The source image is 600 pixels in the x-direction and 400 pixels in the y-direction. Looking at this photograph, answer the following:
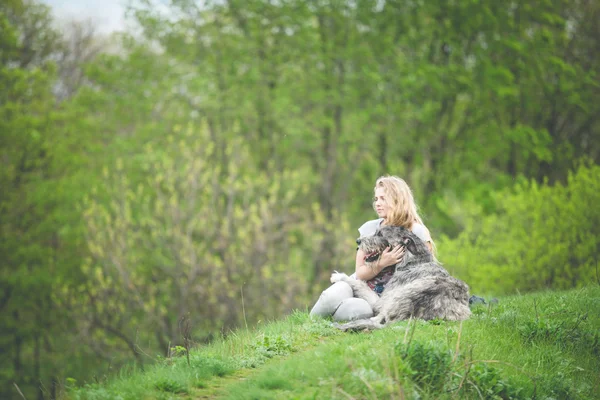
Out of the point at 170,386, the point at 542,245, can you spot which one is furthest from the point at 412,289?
the point at 542,245

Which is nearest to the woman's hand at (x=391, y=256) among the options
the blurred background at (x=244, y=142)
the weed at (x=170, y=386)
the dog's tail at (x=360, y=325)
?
the dog's tail at (x=360, y=325)

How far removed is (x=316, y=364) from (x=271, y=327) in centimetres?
207

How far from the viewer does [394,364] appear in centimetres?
466

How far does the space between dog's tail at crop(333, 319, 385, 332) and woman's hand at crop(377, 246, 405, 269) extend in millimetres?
685

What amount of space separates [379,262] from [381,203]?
0.72 metres

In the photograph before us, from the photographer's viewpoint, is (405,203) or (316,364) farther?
(405,203)

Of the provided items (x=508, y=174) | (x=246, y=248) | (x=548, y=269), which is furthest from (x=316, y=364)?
(x=508, y=174)

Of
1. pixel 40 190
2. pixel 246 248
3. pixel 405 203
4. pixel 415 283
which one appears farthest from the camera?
pixel 40 190

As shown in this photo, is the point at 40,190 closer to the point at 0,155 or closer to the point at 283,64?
the point at 0,155

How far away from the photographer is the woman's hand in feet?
21.9

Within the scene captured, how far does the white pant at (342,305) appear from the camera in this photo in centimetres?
676

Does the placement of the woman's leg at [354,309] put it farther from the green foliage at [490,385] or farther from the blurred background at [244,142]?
the blurred background at [244,142]

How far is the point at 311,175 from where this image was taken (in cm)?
2536

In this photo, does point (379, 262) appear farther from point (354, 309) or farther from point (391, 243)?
point (354, 309)
